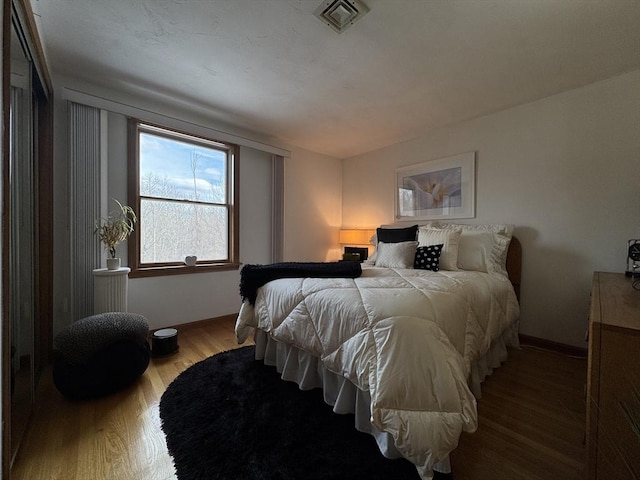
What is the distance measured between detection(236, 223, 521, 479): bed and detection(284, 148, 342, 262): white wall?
6.50ft

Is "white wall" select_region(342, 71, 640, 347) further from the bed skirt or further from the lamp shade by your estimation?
the lamp shade

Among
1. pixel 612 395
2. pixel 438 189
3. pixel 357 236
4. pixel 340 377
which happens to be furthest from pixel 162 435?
pixel 438 189

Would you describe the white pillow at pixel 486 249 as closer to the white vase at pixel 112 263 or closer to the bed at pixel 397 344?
the bed at pixel 397 344

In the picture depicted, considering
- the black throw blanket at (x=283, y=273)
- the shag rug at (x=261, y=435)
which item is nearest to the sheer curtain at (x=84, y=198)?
the shag rug at (x=261, y=435)

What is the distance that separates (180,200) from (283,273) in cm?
177

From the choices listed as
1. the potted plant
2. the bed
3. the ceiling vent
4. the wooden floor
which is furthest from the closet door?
the ceiling vent

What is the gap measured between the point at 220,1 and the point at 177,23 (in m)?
0.37

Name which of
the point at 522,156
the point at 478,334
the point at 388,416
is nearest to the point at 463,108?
the point at 522,156

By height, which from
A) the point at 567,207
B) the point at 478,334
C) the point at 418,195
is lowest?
the point at 478,334

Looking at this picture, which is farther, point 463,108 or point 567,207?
point 463,108

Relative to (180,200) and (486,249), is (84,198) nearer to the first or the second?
(180,200)

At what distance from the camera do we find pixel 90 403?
5.31 ft

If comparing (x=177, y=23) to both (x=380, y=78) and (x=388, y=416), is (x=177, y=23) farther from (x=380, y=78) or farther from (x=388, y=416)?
(x=388, y=416)

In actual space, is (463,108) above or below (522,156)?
above
